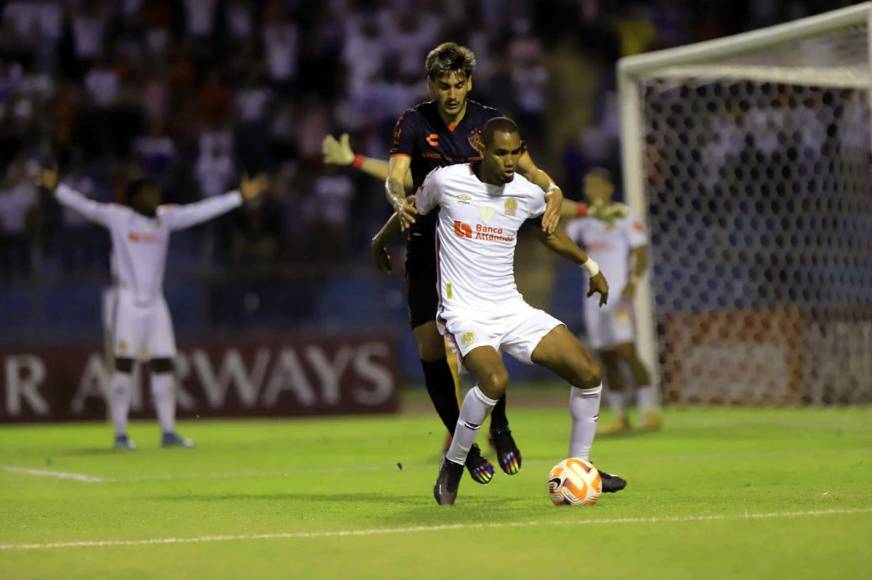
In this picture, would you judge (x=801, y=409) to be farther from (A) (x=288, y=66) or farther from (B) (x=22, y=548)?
(B) (x=22, y=548)

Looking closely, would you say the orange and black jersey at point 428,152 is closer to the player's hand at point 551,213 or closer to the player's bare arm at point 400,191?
the player's bare arm at point 400,191

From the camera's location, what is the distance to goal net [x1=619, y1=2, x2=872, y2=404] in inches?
661

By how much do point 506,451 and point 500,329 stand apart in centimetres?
96

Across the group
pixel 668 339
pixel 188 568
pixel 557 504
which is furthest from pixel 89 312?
pixel 188 568

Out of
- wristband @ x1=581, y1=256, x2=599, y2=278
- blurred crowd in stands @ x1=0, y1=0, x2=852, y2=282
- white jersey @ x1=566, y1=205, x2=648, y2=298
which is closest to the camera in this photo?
wristband @ x1=581, y1=256, x2=599, y2=278

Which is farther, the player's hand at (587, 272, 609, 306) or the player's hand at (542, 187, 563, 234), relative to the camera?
the player's hand at (587, 272, 609, 306)

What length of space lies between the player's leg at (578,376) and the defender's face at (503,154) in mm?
805

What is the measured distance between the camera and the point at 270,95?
21359 mm

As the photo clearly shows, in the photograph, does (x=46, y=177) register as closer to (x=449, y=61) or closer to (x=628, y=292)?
(x=628, y=292)

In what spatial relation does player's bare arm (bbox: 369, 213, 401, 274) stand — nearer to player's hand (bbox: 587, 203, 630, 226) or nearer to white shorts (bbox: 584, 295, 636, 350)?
player's hand (bbox: 587, 203, 630, 226)

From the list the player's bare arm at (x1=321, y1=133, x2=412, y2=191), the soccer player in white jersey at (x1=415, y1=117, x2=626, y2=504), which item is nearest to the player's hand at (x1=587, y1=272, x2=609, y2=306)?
the soccer player in white jersey at (x1=415, y1=117, x2=626, y2=504)

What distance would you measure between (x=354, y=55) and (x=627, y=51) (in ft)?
12.9

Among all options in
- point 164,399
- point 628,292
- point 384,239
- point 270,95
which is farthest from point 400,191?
point 270,95

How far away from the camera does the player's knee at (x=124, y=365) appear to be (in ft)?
46.2
